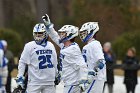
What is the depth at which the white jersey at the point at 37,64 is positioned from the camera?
1424 cm

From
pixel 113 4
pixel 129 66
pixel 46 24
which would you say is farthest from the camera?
pixel 113 4

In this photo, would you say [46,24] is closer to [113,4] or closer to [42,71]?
[42,71]

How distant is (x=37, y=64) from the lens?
1425 cm

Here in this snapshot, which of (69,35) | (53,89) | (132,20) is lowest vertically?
(53,89)

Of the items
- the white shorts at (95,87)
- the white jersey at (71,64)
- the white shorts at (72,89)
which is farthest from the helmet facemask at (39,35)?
the white shorts at (95,87)

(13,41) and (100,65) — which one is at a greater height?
(13,41)

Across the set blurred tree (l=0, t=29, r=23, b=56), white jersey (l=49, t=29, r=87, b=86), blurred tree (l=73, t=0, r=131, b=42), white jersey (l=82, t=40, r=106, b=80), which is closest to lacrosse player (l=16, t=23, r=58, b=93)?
white jersey (l=49, t=29, r=87, b=86)

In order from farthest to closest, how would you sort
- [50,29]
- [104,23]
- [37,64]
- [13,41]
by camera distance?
[104,23] → [13,41] → [50,29] → [37,64]

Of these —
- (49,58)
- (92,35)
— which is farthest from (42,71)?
(92,35)

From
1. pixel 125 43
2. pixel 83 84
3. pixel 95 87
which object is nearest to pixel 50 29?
pixel 95 87

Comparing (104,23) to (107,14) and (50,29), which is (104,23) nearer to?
(107,14)

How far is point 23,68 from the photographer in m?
14.2

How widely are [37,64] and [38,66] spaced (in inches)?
1.7

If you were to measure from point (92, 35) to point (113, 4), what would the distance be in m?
26.9
